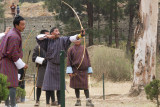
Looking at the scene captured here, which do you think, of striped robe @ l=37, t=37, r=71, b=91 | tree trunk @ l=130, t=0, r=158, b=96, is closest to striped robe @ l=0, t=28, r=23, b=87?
striped robe @ l=37, t=37, r=71, b=91

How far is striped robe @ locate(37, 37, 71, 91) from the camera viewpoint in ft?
28.6

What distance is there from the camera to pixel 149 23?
11.5m

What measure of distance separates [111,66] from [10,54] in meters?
9.97

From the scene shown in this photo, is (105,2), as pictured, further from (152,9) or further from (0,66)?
(0,66)

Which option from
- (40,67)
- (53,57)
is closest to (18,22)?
(53,57)

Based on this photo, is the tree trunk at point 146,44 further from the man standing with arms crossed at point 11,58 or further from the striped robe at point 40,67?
the man standing with arms crossed at point 11,58

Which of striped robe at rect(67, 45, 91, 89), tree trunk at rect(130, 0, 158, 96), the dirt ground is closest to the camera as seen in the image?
striped robe at rect(67, 45, 91, 89)

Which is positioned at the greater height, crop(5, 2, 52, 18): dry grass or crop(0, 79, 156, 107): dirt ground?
crop(5, 2, 52, 18): dry grass

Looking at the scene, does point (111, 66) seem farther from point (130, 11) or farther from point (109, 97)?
point (130, 11)

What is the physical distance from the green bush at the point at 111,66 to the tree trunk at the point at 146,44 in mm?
5085

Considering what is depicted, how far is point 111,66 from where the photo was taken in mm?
16891

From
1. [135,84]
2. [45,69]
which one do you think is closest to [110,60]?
[135,84]

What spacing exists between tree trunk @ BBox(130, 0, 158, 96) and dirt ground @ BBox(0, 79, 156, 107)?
1.63 ft

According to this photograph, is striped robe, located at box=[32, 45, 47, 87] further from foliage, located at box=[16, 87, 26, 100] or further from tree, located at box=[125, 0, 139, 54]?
tree, located at box=[125, 0, 139, 54]
